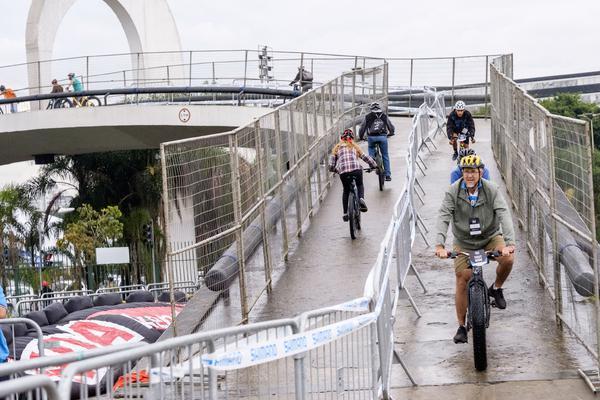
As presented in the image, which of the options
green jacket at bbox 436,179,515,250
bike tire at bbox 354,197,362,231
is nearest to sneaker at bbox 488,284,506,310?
green jacket at bbox 436,179,515,250

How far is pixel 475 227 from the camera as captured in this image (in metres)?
10.6

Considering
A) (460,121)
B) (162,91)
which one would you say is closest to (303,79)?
(162,91)

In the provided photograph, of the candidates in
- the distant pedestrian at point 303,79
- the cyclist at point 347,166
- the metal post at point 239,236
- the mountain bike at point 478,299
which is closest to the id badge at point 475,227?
the mountain bike at point 478,299

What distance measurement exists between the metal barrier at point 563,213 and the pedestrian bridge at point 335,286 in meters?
0.03

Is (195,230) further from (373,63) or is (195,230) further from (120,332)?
(373,63)

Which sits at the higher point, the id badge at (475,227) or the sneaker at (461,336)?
the id badge at (475,227)

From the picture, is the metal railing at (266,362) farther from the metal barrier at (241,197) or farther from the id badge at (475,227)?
the metal barrier at (241,197)

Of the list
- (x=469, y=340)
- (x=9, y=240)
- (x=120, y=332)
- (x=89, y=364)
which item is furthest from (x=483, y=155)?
(x=9, y=240)

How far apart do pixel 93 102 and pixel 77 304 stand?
23.7 m

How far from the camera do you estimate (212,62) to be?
42.2m

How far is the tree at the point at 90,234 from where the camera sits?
139 ft

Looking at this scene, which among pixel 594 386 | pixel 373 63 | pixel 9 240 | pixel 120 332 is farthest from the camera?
pixel 9 240

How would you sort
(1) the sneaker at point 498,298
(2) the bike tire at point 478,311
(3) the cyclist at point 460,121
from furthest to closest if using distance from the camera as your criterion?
(3) the cyclist at point 460,121
(1) the sneaker at point 498,298
(2) the bike tire at point 478,311

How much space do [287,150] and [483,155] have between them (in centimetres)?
1087
